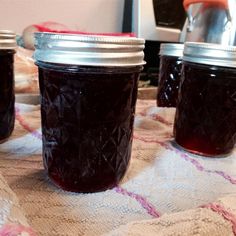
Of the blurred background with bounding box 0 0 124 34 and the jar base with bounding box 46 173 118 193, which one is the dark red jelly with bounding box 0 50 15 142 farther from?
the blurred background with bounding box 0 0 124 34

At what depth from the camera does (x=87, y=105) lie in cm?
33

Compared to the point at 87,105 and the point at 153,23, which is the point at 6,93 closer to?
the point at 87,105

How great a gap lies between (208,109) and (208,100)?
0.04 ft

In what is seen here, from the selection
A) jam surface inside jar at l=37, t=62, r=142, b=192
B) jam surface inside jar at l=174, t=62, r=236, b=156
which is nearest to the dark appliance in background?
jam surface inside jar at l=174, t=62, r=236, b=156

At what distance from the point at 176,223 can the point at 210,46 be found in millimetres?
252

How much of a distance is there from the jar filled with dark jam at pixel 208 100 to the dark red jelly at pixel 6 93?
0.25m

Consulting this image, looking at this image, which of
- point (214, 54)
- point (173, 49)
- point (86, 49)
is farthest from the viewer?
point (173, 49)

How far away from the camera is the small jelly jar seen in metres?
0.44

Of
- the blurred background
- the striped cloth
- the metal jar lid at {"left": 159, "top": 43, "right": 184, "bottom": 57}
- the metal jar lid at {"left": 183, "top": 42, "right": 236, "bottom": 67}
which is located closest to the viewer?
the striped cloth

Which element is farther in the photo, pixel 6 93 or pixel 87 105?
pixel 6 93

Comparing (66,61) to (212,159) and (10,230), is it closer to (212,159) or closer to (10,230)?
(10,230)

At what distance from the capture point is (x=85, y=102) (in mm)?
326

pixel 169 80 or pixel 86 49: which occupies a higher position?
pixel 86 49

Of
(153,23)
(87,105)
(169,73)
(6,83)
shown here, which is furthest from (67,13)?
(87,105)
